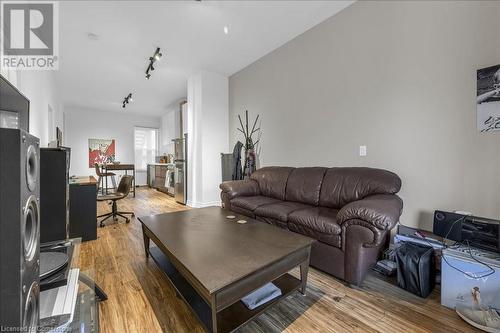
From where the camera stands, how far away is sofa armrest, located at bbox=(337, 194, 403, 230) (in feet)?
5.26

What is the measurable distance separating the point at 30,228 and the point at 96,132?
8234 millimetres

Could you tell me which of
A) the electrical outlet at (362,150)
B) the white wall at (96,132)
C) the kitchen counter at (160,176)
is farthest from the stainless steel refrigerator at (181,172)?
the electrical outlet at (362,150)

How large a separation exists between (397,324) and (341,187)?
52.2 inches

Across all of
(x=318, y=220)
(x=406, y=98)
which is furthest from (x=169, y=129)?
(x=406, y=98)

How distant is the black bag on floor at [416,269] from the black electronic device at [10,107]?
2.49 m

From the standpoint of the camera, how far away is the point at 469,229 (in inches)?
63.6

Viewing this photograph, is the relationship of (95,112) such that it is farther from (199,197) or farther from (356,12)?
(356,12)

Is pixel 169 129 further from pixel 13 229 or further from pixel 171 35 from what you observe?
pixel 13 229

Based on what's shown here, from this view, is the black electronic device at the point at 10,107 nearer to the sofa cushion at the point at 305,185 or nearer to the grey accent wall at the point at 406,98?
the sofa cushion at the point at 305,185

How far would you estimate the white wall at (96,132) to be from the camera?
697 cm

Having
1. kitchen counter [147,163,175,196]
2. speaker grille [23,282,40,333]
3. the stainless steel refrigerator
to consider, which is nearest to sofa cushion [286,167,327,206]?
speaker grille [23,282,40,333]

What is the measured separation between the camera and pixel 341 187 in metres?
2.44

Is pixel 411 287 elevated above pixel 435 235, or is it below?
below

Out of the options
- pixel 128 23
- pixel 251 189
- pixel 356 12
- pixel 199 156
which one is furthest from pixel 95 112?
pixel 356 12
